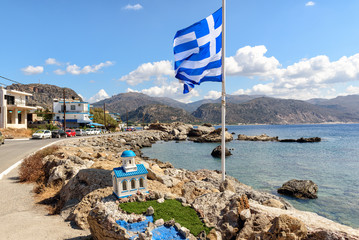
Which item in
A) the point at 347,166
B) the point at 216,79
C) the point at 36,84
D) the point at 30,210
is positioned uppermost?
the point at 36,84

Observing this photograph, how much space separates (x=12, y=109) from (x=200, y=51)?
170 feet

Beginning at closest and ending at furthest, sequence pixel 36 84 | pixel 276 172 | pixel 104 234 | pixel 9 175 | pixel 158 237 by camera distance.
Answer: pixel 158 237
pixel 104 234
pixel 9 175
pixel 276 172
pixel 36 84

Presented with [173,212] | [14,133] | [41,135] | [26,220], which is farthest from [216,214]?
[14,133]

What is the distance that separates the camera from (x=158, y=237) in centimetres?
515

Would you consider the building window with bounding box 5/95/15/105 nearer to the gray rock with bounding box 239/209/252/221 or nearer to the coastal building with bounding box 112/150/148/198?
the coastal building with bounding box 112/150/148/198

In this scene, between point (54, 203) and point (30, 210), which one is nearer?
point (30, 210)

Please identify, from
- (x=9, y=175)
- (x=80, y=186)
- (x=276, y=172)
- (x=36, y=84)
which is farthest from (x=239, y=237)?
(x=36, y=84)

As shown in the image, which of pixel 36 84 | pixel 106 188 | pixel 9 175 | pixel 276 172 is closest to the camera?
pixel 106 188

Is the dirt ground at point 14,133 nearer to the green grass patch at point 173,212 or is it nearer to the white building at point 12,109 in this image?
the white building at point 12,109

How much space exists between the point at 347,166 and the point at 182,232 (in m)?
31.3

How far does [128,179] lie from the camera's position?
7098 millimetres

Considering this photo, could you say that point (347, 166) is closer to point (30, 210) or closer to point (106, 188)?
point (106, 188)

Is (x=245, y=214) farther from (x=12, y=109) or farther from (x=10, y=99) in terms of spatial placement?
(x=10, y=99)

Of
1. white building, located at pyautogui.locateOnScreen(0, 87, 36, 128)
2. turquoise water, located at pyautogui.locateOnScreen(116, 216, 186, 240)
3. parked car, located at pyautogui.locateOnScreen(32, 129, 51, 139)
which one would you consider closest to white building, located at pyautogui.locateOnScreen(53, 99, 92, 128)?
white building, located at pyautogui.locateOnScreen(0, 87, 36, 128)
